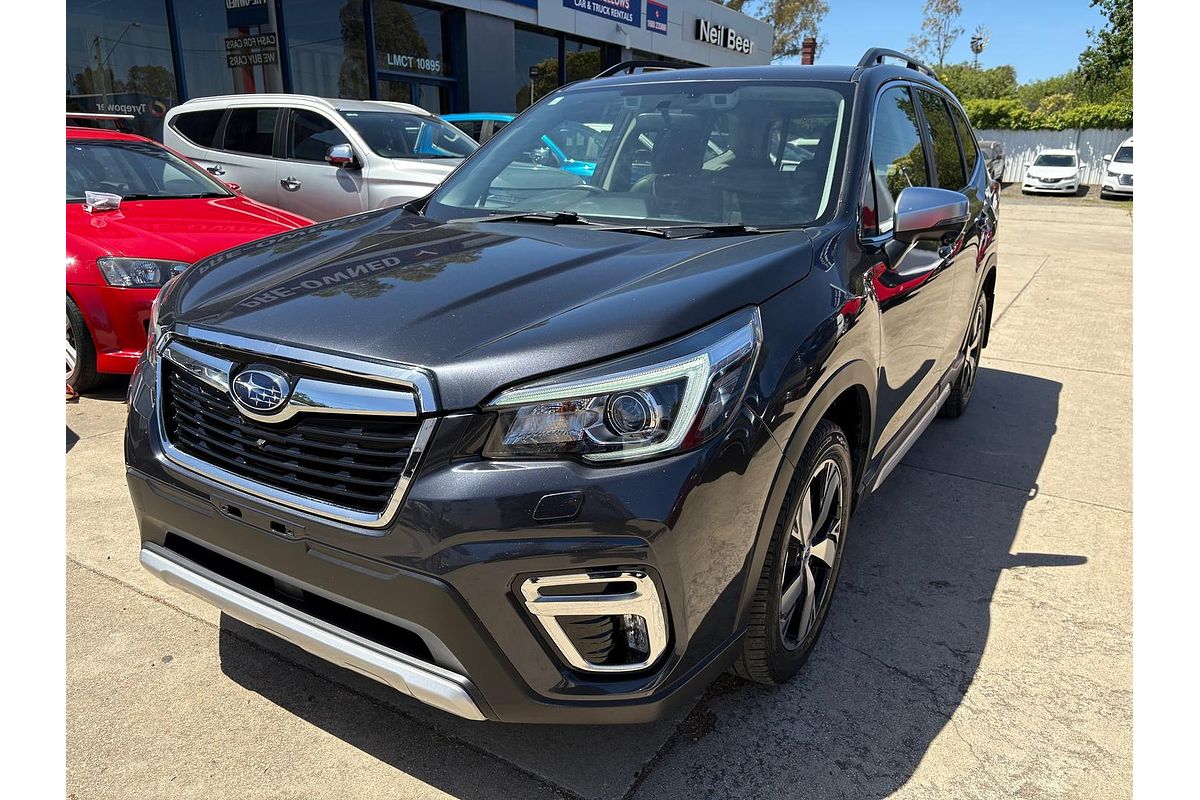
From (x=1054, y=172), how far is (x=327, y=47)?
22951mm

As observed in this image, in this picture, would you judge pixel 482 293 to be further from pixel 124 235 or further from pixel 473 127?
pixel 473 127

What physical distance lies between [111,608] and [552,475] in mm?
2042

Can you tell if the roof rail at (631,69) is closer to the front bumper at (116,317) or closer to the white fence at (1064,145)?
the front bumper at (116,317)

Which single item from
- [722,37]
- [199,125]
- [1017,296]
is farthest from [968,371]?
[722,37]

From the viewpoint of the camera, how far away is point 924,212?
276cm

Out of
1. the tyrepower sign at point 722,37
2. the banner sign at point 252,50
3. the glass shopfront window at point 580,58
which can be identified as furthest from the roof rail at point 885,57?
the tyrepower sign at point 722,37

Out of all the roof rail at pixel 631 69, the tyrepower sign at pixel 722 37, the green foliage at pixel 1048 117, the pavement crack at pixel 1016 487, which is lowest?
the pavement crack at pixel 1016 487

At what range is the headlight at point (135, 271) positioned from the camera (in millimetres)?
4703

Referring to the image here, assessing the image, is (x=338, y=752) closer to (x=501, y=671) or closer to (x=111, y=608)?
(x=501, y=671)

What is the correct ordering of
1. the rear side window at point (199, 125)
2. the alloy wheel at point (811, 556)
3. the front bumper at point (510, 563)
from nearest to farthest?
the front bumper at point (510, 563), the alloy wheel at point (811, 556), the rear side window at point (199, 125)

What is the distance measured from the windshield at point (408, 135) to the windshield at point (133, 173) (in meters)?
2.07

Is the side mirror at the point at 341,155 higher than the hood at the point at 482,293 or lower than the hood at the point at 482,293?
higher

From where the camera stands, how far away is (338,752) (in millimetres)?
2326
